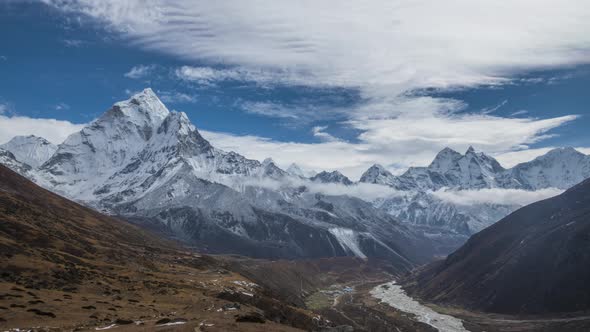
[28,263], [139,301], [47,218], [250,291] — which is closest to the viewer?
[139,301]

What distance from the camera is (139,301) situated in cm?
9550

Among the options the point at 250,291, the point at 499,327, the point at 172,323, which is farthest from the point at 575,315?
the point at 172,323

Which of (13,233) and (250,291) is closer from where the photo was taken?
(13,233)

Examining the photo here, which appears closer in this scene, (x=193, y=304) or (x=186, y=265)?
(x=193, y=304)

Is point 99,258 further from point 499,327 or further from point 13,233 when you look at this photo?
point 499,327

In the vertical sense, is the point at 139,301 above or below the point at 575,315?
above

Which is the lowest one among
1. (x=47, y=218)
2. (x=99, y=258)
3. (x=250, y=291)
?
(x=250, y=291)

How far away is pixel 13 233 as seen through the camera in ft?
419

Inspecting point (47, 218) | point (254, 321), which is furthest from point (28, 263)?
point (47, 218)

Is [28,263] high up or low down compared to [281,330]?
up

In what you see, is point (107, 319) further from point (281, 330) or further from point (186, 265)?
point (186, 265)

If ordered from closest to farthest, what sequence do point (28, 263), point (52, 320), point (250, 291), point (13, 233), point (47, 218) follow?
point (52, 320) → point (28, 263) → point (13, 233) → point (250, 291) → point (47, 218)

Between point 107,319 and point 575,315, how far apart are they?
620 feet

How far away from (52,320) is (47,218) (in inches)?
4874
